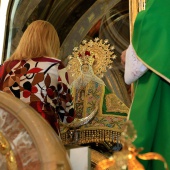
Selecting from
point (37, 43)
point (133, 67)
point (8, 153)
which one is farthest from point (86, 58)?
point (8, 153)

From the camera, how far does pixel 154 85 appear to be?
129 centimetres

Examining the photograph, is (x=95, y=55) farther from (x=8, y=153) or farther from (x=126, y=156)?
(x=126, y=156)

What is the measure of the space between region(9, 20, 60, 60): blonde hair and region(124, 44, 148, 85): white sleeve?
37 centimetres

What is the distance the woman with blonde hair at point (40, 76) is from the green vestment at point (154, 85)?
12.5 inches

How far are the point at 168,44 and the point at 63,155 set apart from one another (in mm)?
495

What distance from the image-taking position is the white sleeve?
1306 millimetres

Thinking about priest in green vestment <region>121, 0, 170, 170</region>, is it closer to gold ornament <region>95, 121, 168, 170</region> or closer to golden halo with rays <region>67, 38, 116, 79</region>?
gold ornament <region>95, 121, 168, 170</region>

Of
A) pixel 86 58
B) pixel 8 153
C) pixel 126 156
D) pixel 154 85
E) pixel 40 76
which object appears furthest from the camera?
pixel 86 58

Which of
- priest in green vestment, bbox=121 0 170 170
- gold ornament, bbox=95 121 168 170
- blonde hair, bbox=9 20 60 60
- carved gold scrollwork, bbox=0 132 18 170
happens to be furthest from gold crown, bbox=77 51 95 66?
gold ornament, bbox=95 121 168 170

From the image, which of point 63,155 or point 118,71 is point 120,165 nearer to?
point 63,155

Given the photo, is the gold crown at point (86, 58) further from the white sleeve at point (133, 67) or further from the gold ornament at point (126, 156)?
the gold ornament at point (126, 156)

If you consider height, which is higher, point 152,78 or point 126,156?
point 152,78

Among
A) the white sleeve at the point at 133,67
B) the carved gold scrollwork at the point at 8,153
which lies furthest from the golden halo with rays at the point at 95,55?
the carved gold scrollwork at the point at 8,153

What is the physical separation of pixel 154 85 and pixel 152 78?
2cm
